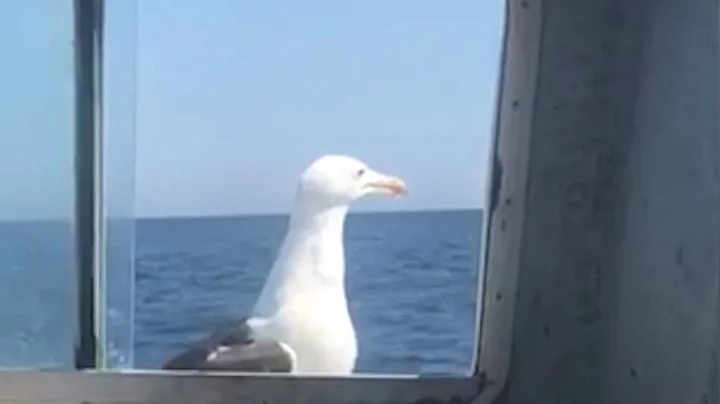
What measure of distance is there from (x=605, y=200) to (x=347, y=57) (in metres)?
0.36

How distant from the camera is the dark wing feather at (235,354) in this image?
1.76m

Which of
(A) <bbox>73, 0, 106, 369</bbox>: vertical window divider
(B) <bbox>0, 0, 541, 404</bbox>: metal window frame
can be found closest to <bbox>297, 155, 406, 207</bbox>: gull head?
(B) <bbox>0, 0, 541, 404</bbox>: metal window frame

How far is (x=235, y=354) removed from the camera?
69.9 inches

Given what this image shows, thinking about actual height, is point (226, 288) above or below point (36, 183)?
below

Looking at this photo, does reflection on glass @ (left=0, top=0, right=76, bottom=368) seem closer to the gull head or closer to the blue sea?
the blue sea

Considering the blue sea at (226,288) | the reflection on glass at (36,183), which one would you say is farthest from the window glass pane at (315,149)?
the reflection on glass at (36,183)

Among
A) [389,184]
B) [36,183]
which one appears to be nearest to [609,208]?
[389,184]

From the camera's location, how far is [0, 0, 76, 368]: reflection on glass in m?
1.72

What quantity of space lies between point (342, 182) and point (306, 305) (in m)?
0.20

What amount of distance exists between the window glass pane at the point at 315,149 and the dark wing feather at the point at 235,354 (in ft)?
0.06

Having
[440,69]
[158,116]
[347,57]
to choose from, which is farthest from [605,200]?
[158,116]

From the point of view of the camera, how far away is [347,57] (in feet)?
5.43

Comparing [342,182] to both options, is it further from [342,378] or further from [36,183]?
[36,183]

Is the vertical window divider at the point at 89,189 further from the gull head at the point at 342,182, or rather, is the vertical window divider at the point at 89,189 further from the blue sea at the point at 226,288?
the gull head at the point at 342,182
